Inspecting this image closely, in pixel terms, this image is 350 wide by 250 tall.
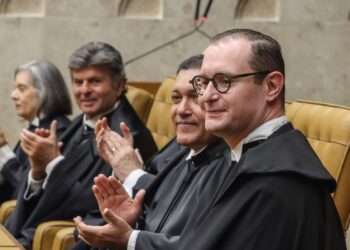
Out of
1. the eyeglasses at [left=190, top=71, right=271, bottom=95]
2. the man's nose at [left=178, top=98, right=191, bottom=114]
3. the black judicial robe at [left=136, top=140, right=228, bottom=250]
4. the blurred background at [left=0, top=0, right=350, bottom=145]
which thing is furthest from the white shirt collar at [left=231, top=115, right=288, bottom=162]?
the blurred background at [left=0, top=0, right=350, bottom=145]

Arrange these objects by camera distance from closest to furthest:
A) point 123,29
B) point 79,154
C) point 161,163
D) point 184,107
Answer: point 184,107 → point 161,163 → point 79,154 → point 123,29

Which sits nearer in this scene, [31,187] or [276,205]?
[276,205]

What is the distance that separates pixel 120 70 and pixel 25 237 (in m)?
0.79

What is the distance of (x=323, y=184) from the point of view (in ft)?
8.21

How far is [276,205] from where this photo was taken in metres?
2.46

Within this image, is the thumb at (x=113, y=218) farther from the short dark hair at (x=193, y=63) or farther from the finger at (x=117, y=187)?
the short dark hair at (x=193, y=63)

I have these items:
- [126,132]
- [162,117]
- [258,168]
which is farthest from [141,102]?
[258,168]

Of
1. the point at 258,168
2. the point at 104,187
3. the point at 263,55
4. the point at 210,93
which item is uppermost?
the point at 263,55

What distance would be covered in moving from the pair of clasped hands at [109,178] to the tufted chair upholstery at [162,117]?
492 mm

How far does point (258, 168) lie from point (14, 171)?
268 cm

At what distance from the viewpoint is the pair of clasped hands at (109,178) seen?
3.12 m

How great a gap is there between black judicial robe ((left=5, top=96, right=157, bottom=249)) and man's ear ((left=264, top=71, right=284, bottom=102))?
1709 millimetres

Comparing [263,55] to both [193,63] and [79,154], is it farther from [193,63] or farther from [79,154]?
[79,154]

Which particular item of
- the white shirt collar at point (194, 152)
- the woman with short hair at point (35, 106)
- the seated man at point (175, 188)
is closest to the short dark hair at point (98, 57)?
the woman with short hair at point (35, 106)
